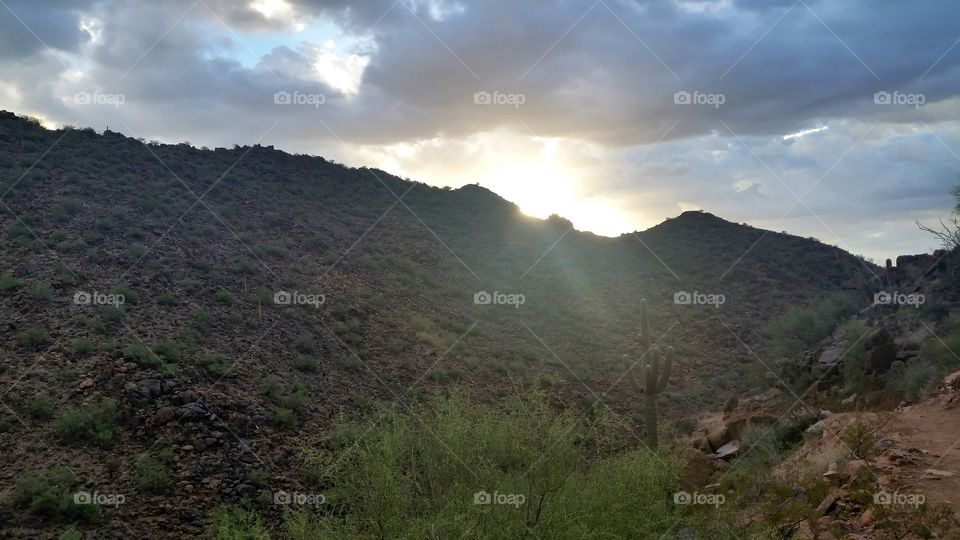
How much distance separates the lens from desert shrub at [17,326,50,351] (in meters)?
14.2

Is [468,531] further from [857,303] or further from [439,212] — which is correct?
[439,212]

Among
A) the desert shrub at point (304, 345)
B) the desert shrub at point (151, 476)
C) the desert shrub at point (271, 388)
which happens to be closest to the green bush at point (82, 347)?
the desert shrub at point (271, 388)

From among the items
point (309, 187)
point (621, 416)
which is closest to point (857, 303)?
point (621, 416)

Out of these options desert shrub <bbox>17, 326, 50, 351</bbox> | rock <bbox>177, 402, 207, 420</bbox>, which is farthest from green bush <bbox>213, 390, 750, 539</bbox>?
desert shrub <bbox>17, 326, 50, 351</bbox>

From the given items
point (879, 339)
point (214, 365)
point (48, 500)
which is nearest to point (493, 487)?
point (48, 500)

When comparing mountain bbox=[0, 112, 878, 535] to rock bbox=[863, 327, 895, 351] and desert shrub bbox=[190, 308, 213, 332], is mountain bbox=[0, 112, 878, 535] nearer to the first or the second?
desert shrub bbox=[190, 308, 213, 332]

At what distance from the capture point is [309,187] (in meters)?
37.8

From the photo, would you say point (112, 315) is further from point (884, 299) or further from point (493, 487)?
point (884, 299)

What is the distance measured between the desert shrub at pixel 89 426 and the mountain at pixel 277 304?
30 mm

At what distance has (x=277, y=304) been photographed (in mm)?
20750

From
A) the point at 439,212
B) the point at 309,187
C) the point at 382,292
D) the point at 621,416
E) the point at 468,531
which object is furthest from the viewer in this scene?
the point at 439,212

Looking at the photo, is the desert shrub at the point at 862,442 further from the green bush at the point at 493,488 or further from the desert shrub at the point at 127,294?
the desert shrub at the point at 127,294

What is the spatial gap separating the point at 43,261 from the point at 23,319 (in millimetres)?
3804

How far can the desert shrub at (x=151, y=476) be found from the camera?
447 inches
